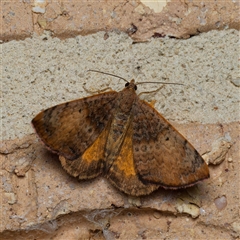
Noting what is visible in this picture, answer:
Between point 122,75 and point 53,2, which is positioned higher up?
point 53,2

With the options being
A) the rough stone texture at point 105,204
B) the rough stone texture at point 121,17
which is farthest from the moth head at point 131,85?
the rough stone texture at point 105,204

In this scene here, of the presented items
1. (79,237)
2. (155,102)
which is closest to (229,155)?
(155,102)

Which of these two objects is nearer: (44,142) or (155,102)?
(44,142)

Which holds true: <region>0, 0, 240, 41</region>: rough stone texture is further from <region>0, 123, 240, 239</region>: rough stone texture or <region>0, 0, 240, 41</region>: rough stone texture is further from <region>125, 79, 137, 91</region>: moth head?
<region>0, 123, 240, 239</region>: rough stone texture

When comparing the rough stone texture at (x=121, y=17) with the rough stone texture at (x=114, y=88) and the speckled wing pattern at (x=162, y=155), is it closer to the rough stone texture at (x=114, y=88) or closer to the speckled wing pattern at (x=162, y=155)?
the rough stone texture at (x=114, y=88)

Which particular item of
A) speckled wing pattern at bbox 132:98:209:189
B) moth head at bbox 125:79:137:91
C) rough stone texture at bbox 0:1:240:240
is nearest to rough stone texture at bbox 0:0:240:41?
rough stone texture at bbox 0:1:240:240

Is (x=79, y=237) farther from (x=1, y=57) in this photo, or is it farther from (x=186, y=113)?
(x=1, y=57)

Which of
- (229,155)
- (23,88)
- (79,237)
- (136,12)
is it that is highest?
(136,12)

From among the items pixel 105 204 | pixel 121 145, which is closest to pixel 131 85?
pixel 121 145
